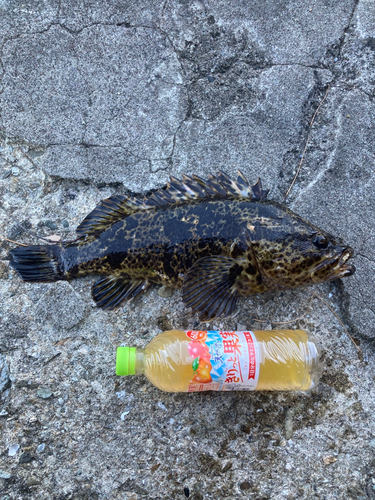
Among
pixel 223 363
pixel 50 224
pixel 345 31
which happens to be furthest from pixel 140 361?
pixel 345 31

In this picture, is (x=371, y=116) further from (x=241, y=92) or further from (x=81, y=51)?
(x=81, y=51)

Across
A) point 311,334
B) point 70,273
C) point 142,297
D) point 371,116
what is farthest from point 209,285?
point 371,116

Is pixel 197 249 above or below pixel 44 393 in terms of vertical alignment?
above

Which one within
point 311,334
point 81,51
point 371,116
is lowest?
point 311,334

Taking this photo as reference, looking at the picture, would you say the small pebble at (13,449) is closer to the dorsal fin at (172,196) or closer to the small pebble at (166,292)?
the small pebble at (166,292)

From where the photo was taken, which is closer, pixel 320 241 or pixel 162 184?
pixel 320 241

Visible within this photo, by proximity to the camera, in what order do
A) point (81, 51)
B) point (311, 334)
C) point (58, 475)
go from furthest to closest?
1. point (81, 51)
2. point (311, 334)
3. point (58, 475)

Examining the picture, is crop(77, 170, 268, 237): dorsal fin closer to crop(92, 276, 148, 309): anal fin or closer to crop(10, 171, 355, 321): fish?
crop(10, 171, 355, 321): fish

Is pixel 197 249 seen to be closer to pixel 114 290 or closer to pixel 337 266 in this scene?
pixel 114 290
